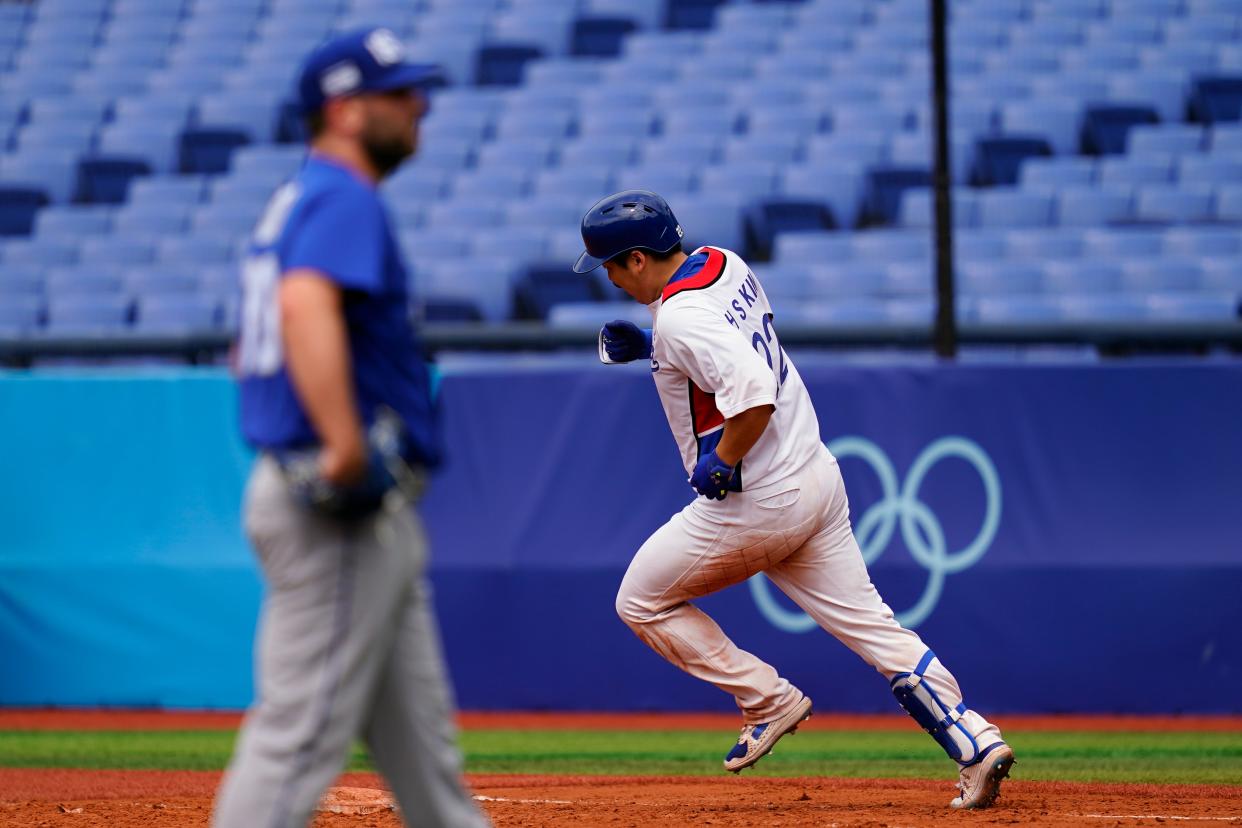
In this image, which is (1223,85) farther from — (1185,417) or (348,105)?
(348,105)

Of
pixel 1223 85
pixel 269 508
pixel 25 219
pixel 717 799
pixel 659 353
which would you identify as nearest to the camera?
pixel 269 508

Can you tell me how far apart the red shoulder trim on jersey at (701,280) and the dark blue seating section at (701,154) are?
263 inches

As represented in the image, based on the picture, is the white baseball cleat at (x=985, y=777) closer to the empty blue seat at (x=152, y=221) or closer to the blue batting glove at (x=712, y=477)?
the blue batting glove at (x=712, y=477)

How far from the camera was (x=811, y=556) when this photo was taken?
5.75 meters

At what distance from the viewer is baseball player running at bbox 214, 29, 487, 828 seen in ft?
10.6

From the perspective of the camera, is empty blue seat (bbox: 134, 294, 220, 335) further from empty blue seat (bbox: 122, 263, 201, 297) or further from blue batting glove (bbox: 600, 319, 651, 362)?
blue batting glove (bbox: 600, 319, 651, 362)

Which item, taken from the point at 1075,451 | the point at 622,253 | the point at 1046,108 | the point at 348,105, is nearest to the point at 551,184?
the point at 1046,108

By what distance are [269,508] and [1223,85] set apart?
14.1 metres

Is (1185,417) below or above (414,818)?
below

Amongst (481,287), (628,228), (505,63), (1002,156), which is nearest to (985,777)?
(628,228)

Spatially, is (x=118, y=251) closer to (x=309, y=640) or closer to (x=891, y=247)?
(x=891, y=247)

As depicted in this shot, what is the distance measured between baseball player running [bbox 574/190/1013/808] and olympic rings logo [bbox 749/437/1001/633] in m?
3.23

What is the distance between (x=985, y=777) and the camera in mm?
5508

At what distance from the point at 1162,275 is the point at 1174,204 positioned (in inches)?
68.1
